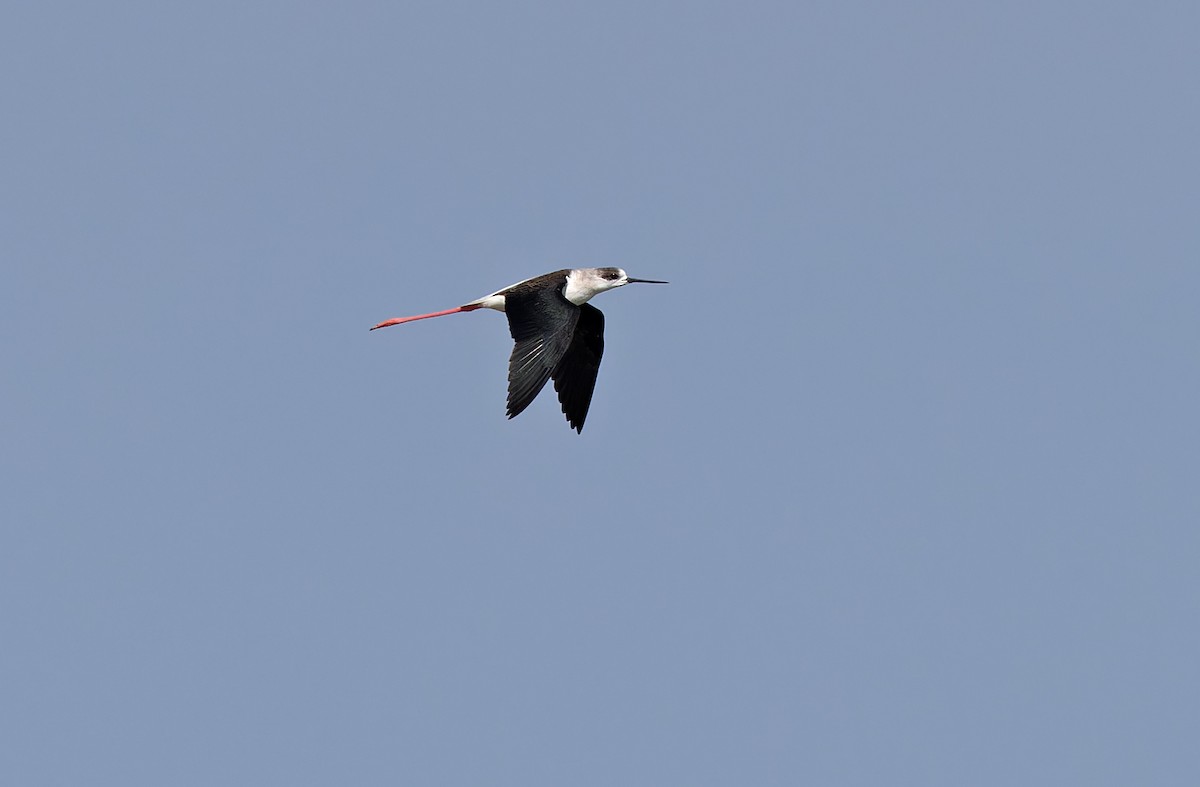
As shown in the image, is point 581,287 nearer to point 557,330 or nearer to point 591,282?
point 591,282

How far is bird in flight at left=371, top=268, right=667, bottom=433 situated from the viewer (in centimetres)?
1750

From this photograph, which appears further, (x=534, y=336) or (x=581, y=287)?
(x=581, y=287)

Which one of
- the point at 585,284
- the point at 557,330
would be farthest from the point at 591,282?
the point at 557,330

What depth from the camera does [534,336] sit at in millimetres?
17891

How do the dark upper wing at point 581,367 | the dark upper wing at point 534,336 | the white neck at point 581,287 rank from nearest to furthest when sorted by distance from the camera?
the dark upper wing at point 534,336, the white neck at point 581,287, the dark upper wing at point 581,367

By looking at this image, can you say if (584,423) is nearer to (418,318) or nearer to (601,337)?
(601,337)

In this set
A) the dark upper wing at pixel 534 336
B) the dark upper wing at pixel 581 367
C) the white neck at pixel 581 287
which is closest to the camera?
the dark upper wing at pixel 534 336

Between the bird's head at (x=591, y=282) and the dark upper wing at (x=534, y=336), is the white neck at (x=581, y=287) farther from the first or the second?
the dark upper wing at (x=534, y=336)

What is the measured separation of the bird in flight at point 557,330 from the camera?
57.4 feet

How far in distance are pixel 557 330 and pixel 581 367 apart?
104 inches

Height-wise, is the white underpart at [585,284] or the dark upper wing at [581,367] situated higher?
the white underpart at [585,284]

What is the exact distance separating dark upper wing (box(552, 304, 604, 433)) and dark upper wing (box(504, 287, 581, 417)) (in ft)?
5.60

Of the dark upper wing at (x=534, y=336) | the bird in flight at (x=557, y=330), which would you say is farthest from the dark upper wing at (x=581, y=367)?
the dark upper wing at (x=534, y=336)

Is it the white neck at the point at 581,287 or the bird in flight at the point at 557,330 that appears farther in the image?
the white neck at the point at 581,287
